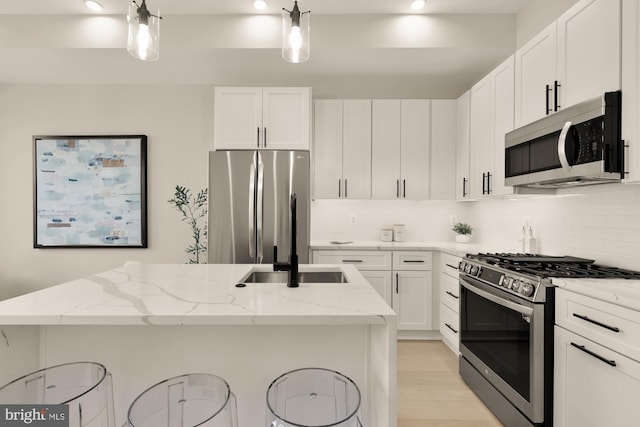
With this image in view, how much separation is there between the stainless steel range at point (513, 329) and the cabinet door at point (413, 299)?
823 mm

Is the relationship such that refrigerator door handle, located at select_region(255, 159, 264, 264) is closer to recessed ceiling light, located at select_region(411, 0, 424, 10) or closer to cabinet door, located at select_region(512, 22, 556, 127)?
recessed ceiling light, located at select_region(411, 0, 424, 10)

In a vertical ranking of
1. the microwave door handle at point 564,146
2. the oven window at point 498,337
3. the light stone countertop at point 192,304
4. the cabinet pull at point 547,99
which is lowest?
the oven window at point 498,337

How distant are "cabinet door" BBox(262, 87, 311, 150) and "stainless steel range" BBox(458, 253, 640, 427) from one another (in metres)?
1.91

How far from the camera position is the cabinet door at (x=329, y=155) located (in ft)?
12.0

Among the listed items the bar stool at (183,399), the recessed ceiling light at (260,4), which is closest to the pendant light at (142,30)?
the bar stool at (183,399)

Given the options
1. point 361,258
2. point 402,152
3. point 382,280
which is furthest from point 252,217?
point 402,152

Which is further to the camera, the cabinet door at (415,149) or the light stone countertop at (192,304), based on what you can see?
the cabinet door at (415,149)

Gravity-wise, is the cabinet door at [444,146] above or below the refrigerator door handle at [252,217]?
above

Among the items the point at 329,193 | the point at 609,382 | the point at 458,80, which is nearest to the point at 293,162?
the point at 329,193

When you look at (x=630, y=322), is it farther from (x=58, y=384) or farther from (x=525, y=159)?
(x=58, y=384)

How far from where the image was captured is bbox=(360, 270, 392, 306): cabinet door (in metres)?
3.39

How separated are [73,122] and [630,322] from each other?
16.3 ft

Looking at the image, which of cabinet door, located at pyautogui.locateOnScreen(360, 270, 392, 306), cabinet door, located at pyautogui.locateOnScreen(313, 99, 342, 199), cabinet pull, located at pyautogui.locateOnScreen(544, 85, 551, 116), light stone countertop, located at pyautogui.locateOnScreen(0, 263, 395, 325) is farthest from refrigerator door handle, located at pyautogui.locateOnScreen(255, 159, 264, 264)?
cabinet pull, located at pyautogui.locateOnScreen(544, 85, 551, 116)

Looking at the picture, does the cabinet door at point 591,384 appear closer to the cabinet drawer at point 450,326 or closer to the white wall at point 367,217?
the cabinet drawer at point 450,326
